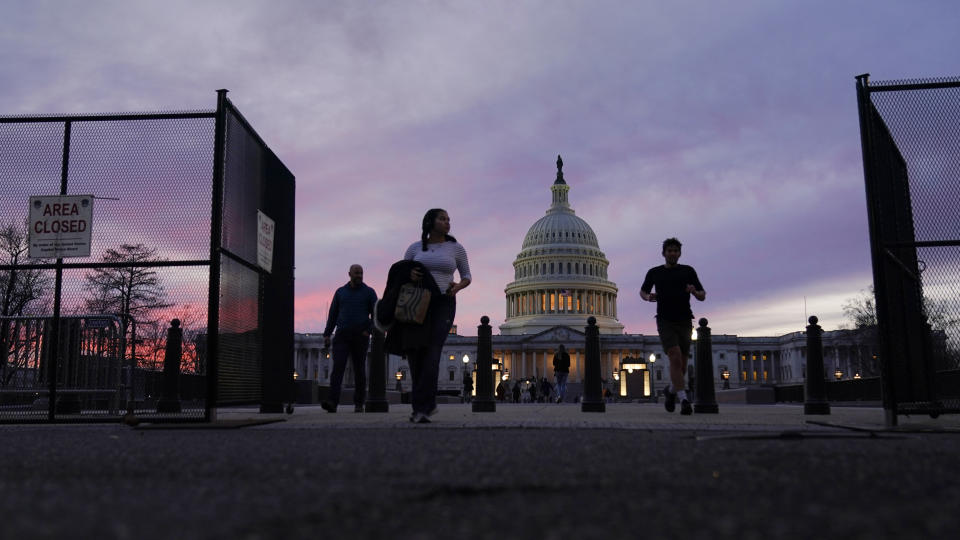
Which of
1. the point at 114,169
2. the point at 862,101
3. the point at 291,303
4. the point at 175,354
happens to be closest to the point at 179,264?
the point at 114,169

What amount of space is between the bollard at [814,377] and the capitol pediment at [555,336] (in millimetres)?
106065

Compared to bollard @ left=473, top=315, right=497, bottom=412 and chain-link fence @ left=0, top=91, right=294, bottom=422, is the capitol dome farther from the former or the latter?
chain-link fence @ left=0, top=91, right=294, bottom=422

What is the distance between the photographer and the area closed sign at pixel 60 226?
9.50 metres

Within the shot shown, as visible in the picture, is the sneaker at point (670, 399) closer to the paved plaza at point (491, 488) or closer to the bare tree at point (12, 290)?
the paved plaza at point (491, 488)

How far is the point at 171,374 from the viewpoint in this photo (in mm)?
11281

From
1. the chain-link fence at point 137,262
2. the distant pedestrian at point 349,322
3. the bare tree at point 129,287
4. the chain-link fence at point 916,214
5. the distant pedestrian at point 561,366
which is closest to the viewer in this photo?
the chain-link fence at point 916,214

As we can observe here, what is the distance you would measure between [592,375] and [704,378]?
2.12 meters

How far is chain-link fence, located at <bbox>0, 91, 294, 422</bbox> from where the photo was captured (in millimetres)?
9273

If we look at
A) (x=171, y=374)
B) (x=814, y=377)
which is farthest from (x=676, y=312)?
(x=171, y=374)

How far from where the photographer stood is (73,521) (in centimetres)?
256

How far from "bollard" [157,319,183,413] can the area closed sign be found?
56.0 inches

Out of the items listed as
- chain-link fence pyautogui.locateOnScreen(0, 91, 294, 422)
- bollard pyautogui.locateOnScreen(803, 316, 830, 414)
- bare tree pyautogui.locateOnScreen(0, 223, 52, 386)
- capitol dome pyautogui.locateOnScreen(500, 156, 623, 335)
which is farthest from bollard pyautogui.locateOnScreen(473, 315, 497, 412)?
capitol dome pyautogui.locateOnScreen(500, 156, 623, 335)

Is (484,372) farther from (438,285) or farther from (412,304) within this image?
(412,304)

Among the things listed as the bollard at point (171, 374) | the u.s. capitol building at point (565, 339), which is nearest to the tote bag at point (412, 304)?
the bollard at point (171, 374)
